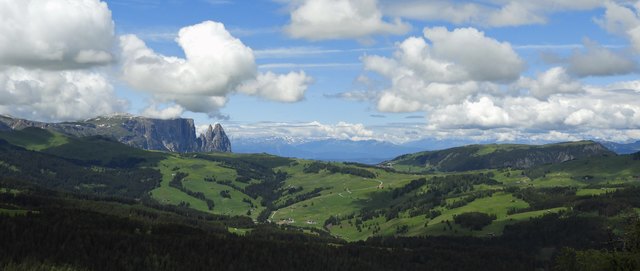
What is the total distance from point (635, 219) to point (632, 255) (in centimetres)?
1111

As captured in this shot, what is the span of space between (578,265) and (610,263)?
15.7 metres

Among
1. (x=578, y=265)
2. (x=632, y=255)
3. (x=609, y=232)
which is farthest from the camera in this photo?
(x=578, y=265)

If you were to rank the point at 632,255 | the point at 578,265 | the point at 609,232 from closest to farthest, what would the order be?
the point at 632,255 < the point at 609,232 < the point at 578,265

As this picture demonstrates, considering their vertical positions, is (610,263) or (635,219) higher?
(635,219)

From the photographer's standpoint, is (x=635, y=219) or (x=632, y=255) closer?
(x=632, y=255)

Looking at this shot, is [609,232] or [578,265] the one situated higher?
[609,232]

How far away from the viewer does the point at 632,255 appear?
3976 inches

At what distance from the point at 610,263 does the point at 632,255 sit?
419 centimetres

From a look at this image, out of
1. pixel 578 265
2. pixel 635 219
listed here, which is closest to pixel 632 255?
pixel 635 219

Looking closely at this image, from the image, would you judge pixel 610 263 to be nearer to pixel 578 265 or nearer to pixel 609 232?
pixel 609 232

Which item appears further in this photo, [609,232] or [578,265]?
[578,265]

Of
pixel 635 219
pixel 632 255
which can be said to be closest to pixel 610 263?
pixel 632 255

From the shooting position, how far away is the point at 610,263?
103562 millimetres

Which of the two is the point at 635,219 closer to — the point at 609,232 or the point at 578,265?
the point at 609,232
